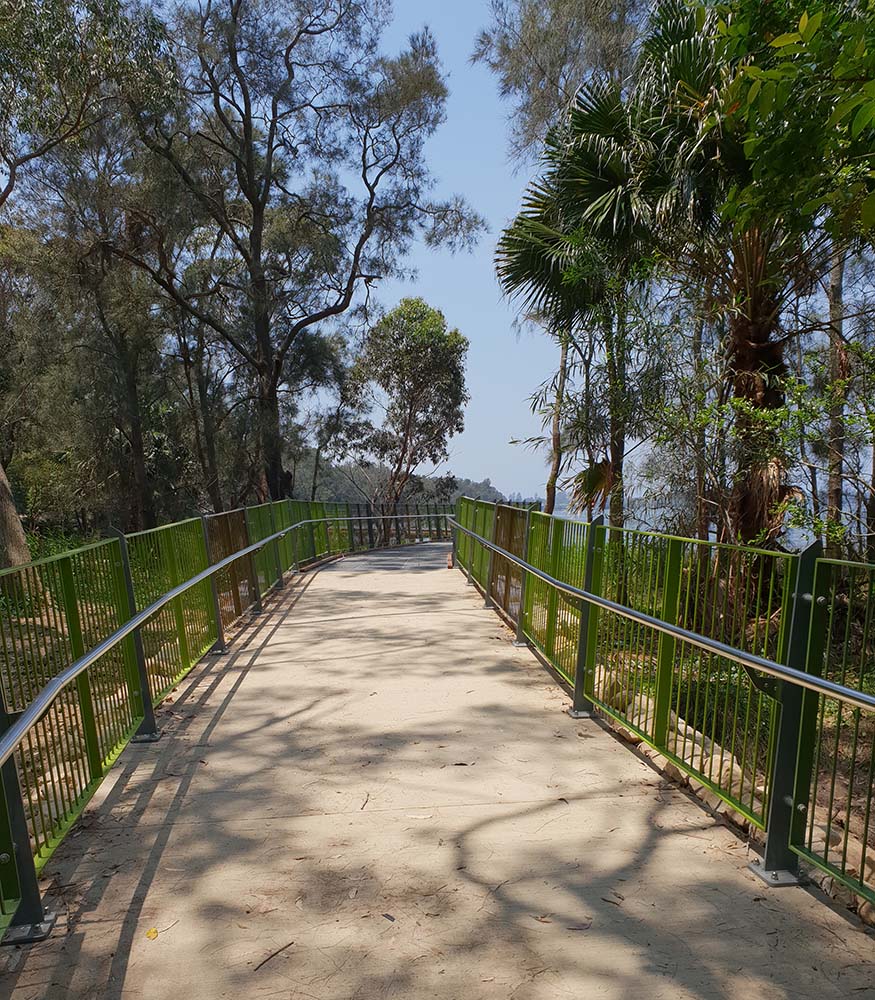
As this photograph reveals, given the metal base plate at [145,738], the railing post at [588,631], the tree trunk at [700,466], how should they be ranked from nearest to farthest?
the metal base plate at [145,738], the railing post at [588,631], the tree trunk at [700,466]

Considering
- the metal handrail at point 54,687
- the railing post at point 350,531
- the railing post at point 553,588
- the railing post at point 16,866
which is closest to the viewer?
the metal handrail at point 54,687

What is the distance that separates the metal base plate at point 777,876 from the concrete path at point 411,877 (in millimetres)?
53

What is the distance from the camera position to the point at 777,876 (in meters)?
3.28

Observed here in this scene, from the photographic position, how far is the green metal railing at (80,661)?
2973 millimetres

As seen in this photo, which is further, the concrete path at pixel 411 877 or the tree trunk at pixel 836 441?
the tree trunk at pixel 836 441

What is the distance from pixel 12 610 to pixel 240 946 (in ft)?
5.47

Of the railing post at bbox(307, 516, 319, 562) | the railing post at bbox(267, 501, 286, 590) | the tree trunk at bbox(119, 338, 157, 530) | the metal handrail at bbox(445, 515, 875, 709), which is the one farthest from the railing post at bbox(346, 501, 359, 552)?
the metal handrail at bbox(445, 515, 875, 709)

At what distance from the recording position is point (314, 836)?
3820mm

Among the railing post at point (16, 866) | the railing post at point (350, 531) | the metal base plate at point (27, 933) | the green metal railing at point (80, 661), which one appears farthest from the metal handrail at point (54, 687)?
the railing post at point (350, 531)

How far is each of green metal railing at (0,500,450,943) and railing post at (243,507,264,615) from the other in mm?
1565

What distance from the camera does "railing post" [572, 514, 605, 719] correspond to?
216 inches

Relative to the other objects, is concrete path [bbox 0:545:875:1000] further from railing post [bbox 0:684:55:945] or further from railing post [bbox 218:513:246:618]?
railing post [bbox 218:513:246:618]

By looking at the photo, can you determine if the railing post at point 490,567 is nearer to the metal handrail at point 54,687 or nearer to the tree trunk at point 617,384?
the tree trunk at point 617,384

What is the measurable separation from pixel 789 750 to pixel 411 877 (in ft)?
5.31
